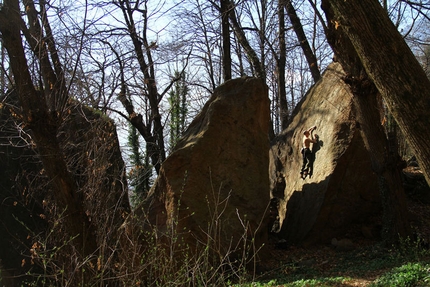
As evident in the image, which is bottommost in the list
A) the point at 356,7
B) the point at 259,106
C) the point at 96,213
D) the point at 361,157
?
the point at 96,213

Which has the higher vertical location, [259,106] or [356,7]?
[259,106]

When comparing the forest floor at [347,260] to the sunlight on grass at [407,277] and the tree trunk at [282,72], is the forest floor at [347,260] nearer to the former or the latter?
the sunlight on grass at [407,277]

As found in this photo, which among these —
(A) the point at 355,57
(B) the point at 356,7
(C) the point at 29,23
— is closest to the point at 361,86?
(A) the point at 355,57

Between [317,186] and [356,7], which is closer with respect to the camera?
[356,7]

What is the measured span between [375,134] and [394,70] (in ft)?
15.0

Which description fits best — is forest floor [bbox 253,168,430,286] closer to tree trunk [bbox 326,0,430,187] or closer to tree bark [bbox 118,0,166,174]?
tree trunk [bbox 326,0,430,187]

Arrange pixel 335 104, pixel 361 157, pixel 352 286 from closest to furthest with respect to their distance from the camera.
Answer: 1. pixel 352 286
2. pixel 361 157
3. pixel 335 104

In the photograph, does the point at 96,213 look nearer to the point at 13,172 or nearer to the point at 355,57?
the point at 13,172

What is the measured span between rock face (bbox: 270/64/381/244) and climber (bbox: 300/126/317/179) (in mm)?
135

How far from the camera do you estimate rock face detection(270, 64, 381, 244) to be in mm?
10086

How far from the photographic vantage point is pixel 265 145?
9820 millimetres

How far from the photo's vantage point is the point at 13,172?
10750 millimetres

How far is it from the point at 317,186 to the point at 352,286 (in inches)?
154

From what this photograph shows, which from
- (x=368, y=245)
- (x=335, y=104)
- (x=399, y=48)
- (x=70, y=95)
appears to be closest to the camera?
(x=399, y=48)
